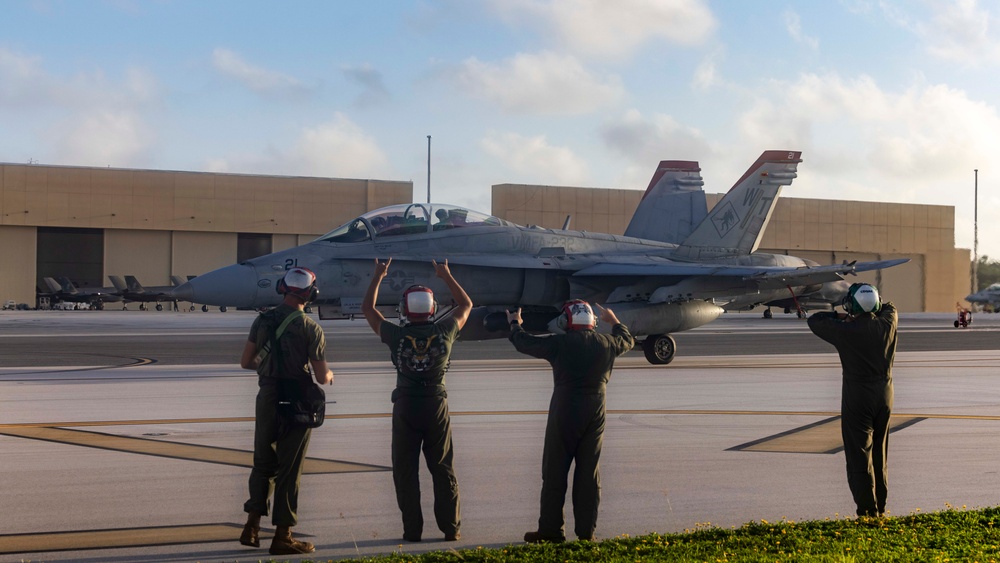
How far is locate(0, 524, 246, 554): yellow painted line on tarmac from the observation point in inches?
255

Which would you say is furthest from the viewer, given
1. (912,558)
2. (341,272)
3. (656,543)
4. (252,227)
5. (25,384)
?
(252,227)

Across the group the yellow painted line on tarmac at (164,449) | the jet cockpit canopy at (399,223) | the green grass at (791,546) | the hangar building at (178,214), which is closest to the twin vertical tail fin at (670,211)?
the jet cockpit canopy at (399,223)

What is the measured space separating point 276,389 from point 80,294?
73.3 meters

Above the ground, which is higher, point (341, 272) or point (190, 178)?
point (190, 178)

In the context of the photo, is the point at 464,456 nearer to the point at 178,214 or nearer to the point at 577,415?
the point at 577,415

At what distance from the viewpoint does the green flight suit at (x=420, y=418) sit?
23.1ft

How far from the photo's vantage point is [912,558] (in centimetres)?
617

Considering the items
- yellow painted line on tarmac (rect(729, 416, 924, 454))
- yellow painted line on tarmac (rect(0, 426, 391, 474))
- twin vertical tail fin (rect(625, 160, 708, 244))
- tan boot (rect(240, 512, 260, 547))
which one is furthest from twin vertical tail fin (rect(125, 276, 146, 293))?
tan boot (rect(240, 512, 260, 547))

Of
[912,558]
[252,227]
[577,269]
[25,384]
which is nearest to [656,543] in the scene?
[912,558]

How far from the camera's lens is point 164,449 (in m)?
10.2

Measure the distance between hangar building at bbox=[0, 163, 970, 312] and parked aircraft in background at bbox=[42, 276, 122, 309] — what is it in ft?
5.45

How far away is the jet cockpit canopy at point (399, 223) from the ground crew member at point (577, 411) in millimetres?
13439

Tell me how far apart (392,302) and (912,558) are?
15.3 m

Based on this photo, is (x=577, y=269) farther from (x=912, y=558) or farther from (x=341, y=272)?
(x=912, y=558)
